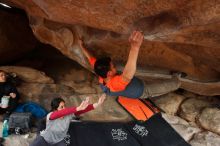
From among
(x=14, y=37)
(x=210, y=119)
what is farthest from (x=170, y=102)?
Result: (x=14, y=37)

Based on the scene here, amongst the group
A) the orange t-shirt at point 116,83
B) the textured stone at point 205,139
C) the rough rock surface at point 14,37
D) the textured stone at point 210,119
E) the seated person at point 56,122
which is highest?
the rough rock surface at point 14,37

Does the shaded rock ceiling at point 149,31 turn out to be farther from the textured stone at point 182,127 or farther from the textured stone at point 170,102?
the textured stone at point 182,127

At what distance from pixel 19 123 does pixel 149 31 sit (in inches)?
123

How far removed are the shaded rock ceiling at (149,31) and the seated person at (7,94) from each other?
3.82 feet

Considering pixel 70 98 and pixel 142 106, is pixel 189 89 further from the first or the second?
pixel 70 98

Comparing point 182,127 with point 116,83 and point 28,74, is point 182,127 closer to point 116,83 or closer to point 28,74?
point 116,83

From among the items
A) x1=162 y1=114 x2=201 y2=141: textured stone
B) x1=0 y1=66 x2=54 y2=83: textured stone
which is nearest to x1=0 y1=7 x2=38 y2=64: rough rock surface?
x1=0 y1=66 x2=54 y2=83: textured stone

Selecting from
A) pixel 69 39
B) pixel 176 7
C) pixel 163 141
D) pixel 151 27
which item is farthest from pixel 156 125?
pixel 176 7

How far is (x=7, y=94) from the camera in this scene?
255 inches

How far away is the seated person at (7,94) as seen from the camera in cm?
638

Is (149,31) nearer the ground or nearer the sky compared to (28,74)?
Result: nearer the sky

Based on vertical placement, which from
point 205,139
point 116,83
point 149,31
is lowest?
point 205,139

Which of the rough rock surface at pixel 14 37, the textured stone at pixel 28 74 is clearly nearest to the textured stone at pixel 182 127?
the textured stone at pixel 28 74

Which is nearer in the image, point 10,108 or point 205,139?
point 10,108
